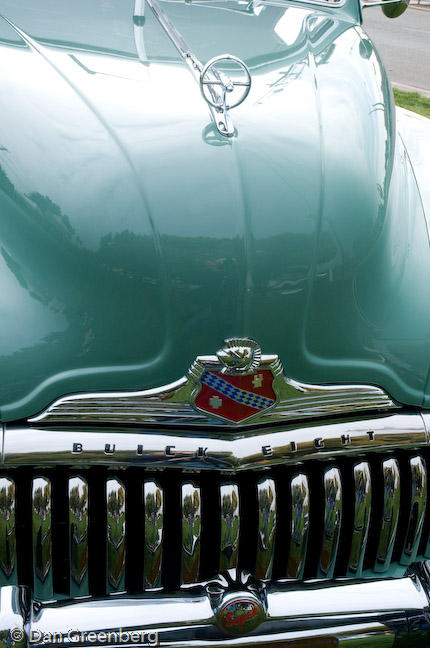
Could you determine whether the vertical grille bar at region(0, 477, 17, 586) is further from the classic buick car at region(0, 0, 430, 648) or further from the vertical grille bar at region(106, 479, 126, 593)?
the vertical grille bar at region(106, 479, 126, 593)

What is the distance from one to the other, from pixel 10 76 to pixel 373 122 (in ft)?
3.14

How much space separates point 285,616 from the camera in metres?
1.71

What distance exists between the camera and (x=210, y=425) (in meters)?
1.70

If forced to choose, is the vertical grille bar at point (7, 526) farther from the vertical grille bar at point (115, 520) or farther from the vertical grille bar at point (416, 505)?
the vertical grille bar at point (416, 505)

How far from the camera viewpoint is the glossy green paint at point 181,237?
5.44 ft

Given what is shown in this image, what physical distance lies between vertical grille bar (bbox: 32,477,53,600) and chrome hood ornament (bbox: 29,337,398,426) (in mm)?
140

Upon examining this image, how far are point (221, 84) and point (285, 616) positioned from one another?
1.27m

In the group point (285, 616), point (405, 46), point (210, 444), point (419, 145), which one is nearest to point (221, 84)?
point (210, 444)

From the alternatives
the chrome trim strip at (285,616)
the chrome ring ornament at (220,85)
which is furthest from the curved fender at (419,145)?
the chrome trim strip at (285,616)

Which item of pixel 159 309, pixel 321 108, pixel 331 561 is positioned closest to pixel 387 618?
pixel 331 561

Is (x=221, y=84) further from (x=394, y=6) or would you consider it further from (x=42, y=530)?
(x=394, y=6)

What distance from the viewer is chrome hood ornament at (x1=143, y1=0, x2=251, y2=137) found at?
73.1 inches

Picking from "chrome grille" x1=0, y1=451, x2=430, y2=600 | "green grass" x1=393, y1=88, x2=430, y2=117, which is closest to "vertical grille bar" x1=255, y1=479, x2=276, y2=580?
"chrome grille" x1=0, y1=451, x2=430, y2=600

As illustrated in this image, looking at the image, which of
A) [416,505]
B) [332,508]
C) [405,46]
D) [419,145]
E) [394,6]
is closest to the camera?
[332,508]
